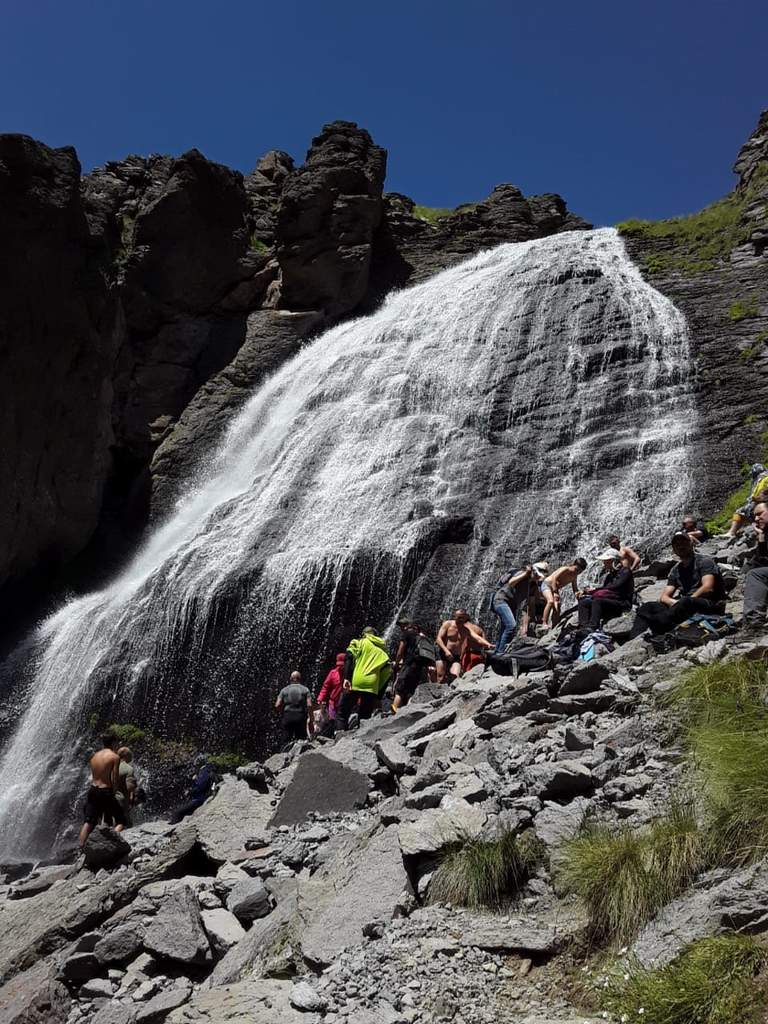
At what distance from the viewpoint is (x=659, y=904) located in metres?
4.62

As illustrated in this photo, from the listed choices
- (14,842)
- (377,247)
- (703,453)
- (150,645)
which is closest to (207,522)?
(150,645)

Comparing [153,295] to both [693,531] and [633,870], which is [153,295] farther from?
[633,870]

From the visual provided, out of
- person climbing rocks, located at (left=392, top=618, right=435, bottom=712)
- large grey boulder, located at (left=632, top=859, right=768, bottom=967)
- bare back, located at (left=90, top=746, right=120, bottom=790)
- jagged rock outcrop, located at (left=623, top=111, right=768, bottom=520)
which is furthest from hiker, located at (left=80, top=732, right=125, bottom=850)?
jagged rock outcrop, located at (left=623, top=111, right=768, bottom=520)

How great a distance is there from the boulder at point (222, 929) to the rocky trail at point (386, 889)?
2 cm

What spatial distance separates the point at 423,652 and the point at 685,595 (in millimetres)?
4841

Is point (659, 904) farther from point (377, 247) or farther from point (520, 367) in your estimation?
point (377, 247)

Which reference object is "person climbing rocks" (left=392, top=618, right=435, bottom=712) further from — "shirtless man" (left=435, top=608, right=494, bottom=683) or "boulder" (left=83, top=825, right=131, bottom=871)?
"boulder" (left=83, top=825, right=131, bottom=871)

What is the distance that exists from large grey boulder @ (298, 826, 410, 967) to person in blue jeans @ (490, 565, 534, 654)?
6.25 meters

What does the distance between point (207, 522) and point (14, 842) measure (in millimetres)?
9568

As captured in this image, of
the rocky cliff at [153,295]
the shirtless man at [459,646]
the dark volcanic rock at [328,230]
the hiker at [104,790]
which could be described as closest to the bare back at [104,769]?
the hiker at [104,790]

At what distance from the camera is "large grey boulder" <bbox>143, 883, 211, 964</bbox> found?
641 centimetres

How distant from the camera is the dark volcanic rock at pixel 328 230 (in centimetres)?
3541

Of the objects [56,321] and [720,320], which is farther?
[56,321]

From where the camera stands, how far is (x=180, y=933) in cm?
658
